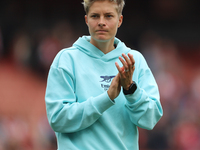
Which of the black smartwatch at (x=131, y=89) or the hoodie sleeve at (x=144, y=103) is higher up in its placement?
the black smartwatch at (x=131, y=89)

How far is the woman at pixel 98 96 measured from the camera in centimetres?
186

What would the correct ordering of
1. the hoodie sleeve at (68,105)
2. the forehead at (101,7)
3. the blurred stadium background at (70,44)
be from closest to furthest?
the hoodie sleeve at (68,105) < the forehead at (101,7) < the blurred stadium background at (70,44)

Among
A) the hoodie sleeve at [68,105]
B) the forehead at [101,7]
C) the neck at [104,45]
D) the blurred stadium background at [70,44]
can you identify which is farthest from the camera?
the blurred stadium background at [70,44]

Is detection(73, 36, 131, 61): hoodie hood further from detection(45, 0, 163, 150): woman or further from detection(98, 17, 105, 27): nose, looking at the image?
detection(98, 17, 105, 27): nose

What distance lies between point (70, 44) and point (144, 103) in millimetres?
3181

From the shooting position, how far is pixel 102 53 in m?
2.06

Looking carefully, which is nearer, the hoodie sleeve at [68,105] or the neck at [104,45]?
the hoodie sleeve at [68,105]

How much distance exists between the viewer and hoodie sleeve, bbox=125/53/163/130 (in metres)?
1.90

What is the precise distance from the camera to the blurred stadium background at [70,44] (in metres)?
4.68

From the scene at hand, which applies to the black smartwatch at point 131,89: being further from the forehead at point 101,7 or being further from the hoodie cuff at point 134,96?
the forehead at point 101,7

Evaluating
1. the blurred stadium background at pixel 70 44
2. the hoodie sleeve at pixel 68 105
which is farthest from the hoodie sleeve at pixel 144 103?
the blurred stadium background at pixel 70 44

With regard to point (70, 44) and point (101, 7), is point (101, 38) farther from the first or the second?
point (70, 44)

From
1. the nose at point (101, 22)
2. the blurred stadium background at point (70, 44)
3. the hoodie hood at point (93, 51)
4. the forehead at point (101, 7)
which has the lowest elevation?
the blurred stadium background at point (70, 44)

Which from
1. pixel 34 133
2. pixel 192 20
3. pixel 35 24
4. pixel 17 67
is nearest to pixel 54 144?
pixel 34 133
